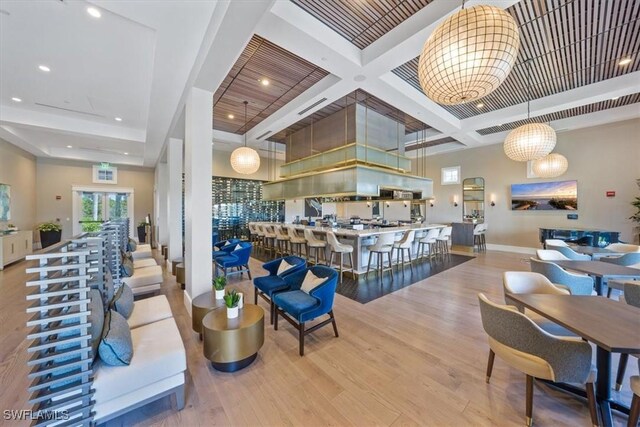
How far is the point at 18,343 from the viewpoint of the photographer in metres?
2.77

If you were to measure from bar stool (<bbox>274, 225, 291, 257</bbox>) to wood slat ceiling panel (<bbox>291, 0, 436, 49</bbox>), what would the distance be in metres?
4.73

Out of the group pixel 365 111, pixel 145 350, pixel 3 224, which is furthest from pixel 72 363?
pixel 3 224

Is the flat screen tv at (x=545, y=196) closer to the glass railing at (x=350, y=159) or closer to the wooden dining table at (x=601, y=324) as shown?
the glass railing at (x=350, y=159)

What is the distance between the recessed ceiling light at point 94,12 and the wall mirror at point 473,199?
11.0 meters

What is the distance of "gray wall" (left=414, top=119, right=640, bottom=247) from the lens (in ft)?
21.5

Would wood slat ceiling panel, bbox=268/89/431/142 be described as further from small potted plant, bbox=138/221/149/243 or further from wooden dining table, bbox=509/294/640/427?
small potted plant, bbox=138/221/149/243

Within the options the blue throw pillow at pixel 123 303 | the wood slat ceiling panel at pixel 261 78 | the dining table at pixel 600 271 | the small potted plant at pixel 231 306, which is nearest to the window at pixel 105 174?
the wood slat ceiling panel at pixel 261 78

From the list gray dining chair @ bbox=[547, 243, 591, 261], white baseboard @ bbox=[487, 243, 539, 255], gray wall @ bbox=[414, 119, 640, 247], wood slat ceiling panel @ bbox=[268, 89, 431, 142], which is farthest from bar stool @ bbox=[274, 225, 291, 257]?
white baseboard @ bbox=[487, 243, 539, 255]

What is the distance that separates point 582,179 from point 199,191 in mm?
10475

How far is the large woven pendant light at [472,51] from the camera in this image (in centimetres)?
178

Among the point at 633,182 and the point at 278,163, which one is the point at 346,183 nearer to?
the point at 278,163

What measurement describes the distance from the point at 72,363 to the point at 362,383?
6.87 feet

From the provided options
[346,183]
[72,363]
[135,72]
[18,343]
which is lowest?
[18,343]

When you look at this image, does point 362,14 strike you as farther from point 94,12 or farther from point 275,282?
point 275,282
